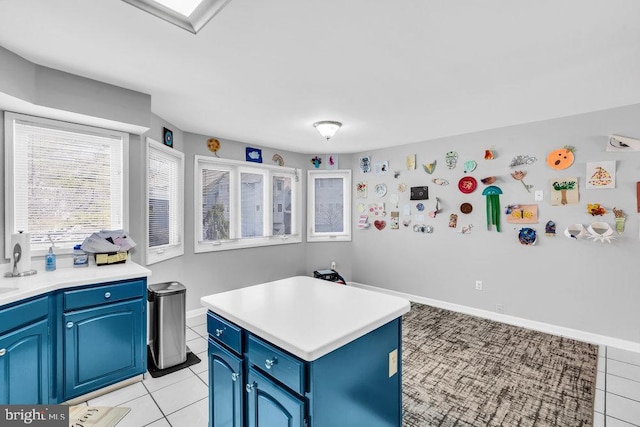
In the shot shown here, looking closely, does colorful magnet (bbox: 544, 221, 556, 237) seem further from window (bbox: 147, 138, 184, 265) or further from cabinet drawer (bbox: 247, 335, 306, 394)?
window (bbox: 147, 138, 184, 265)

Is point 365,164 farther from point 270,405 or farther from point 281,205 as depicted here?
point 270,405

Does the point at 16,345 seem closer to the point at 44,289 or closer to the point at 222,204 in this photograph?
the point at 44,289

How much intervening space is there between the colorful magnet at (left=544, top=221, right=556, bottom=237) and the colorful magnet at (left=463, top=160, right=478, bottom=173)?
3.40 feet

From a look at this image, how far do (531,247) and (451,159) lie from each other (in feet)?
4.73

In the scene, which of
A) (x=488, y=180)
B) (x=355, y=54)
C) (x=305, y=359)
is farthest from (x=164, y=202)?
(x=488, y=180)

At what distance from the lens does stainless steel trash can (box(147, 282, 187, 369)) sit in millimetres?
2592

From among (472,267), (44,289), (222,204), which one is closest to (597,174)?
(472,267)

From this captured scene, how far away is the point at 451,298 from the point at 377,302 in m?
3.01

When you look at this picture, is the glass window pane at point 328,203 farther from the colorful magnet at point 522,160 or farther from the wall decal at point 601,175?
the wall decal at point 601,175

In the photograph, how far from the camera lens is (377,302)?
1.57 m

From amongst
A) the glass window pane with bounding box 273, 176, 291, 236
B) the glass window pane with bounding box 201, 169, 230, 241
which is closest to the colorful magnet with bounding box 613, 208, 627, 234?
the glass window pane with bounding box 273, 176, 291, 236

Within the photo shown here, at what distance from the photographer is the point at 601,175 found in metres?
3.00

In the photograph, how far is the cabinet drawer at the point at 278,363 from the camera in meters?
1.10

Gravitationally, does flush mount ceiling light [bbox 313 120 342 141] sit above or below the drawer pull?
above
